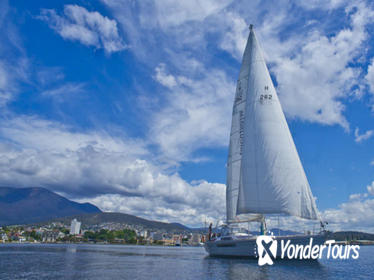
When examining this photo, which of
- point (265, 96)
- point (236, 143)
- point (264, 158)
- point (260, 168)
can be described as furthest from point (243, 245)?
point (265, 96)

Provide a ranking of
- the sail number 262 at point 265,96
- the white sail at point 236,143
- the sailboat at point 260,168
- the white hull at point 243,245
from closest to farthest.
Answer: the white hull at point 243,245
the sailboat at point 260,168
the sail number 262 at point 265,96
the white sail at point 236,143

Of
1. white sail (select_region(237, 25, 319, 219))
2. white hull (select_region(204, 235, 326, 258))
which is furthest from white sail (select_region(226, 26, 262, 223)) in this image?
white hull (select_region(204, 235, 326, 258))

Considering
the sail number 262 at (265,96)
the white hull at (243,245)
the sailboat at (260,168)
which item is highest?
the sail number 262 at (265,96)

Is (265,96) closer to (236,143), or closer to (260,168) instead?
(236,143)

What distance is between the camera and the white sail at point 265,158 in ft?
146

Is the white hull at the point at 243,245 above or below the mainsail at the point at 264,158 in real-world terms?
below

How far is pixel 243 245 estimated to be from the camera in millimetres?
48375

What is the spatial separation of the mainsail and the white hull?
3276 mm

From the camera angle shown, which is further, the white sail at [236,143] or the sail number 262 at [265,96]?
the white sail at [236,143]

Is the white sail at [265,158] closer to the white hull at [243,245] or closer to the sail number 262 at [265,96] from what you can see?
the sail number 262 at [265,96]

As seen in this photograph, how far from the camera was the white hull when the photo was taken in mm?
44094

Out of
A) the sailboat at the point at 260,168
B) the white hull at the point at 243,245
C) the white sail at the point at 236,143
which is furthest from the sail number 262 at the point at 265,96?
the white hull at the point at 243,245

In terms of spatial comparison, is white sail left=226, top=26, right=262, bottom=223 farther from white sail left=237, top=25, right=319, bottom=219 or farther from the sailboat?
white sail left=237, top=25, right=319, bottom=219

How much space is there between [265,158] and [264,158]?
0.15 m
